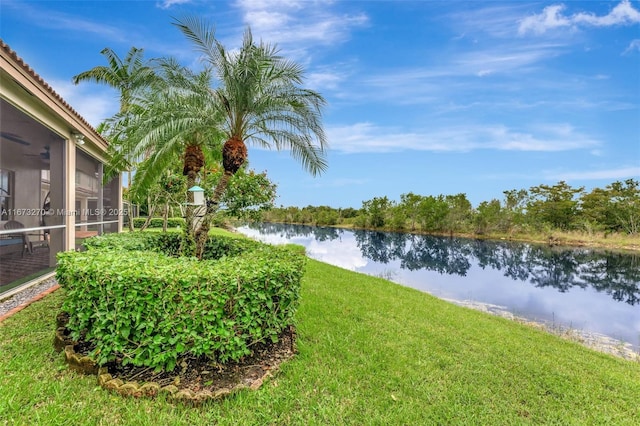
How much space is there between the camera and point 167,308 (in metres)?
2.82

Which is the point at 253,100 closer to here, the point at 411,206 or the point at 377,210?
the point at 411,206

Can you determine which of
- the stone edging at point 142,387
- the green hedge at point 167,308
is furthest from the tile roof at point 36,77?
the stone edging at point 142,387

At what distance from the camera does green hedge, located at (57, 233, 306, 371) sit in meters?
2.80

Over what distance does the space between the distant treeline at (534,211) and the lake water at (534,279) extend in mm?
7344

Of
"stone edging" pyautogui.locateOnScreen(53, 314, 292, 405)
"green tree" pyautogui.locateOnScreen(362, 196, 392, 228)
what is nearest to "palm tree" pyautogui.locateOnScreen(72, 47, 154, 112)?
"stone edging" pyautogui.locateOnScreen(53, 314, 292, 405)

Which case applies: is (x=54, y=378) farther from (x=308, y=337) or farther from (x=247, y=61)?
(x=247, y=61)

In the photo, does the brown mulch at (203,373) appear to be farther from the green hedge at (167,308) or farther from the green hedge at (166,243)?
the green hedge at (166,243)

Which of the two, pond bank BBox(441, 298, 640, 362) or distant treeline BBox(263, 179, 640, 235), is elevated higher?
distant treeline BBox(263, 179, 640, 235)

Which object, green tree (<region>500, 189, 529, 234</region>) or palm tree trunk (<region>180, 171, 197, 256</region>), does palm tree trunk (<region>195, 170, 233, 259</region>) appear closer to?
palm tree trunk (<region>180, 171, 197, 256</region>)

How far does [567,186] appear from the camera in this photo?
107 feet

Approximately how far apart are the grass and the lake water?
4577mm

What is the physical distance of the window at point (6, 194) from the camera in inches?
246

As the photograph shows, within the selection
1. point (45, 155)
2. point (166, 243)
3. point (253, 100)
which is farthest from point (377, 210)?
point (45, 155)

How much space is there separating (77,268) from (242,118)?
13.4 ft
